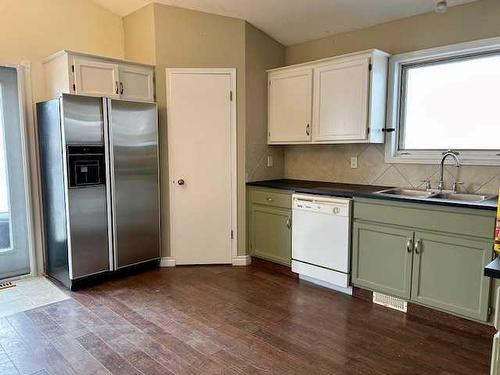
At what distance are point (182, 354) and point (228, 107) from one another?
2.35 meters

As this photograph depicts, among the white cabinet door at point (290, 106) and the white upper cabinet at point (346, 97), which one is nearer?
the white upper cabinet at point (346, 97)

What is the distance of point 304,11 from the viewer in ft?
11.1

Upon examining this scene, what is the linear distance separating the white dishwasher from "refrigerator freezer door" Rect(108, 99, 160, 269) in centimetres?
142

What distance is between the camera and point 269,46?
396 cm

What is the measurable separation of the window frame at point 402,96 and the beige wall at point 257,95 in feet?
4.17

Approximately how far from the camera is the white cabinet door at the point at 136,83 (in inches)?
137

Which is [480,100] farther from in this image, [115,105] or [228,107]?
[115,105]

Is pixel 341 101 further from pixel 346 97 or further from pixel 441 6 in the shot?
pixel 441 6

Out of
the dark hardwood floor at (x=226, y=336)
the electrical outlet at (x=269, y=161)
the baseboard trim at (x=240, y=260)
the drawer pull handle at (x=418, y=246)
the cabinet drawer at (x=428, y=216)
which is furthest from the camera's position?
the electrical outlet at (x=269, y=161)

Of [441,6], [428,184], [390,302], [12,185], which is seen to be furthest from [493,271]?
[12,185]

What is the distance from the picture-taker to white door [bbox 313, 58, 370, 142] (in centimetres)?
320

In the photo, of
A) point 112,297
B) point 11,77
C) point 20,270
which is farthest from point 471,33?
point 20,270

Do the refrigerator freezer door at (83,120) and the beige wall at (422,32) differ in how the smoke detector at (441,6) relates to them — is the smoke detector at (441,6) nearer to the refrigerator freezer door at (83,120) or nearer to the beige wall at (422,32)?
the beige wall at (422,32)

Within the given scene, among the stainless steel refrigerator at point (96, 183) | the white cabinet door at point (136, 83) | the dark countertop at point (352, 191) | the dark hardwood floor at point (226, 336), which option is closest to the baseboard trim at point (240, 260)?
the dark hardwood floor at point (226, 336)
